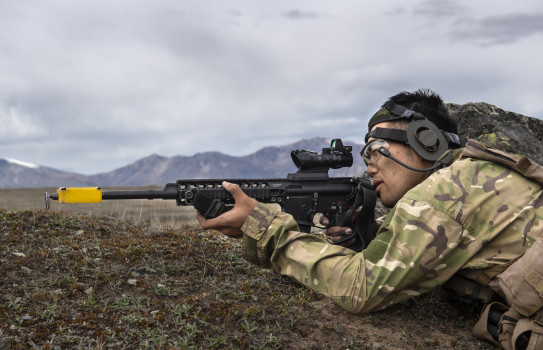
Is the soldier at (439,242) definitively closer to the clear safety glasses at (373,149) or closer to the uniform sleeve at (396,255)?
the uniform sleeve at (396,255)

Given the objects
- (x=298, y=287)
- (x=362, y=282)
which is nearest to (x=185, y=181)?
(x=298, y=287)

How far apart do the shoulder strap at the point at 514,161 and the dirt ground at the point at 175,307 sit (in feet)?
5.64

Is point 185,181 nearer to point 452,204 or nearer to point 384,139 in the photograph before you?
point 384,139

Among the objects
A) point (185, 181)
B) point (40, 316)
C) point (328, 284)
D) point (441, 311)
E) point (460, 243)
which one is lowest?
point (441, 311)

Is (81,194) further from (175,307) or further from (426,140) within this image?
(426,140)

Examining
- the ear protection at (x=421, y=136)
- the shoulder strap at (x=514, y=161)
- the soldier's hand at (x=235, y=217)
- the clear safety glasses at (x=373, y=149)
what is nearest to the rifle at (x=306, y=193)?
the soldier's hand at (x=235, y=217)

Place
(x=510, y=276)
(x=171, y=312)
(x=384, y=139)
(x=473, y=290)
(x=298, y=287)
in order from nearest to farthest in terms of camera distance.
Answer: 1. (x=510, y=276)
2. (x=473, y=290)
3. (x=171, y=312)
4. (x=384, y=139)
5. (x=298, y=287)

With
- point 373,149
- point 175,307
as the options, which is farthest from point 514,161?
point 175,307

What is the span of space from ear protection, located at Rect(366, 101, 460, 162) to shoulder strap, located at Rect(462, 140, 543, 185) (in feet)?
1.89

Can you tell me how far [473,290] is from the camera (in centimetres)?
387

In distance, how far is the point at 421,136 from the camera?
4316 mm

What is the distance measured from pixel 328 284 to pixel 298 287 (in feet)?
3.97

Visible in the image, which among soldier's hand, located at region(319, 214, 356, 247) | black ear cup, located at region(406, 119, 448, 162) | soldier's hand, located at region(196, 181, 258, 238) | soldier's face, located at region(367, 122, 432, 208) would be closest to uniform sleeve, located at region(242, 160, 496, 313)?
soldier's hand, located at region(196, 181, 258, 238)

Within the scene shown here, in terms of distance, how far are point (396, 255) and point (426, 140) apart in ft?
4.81
